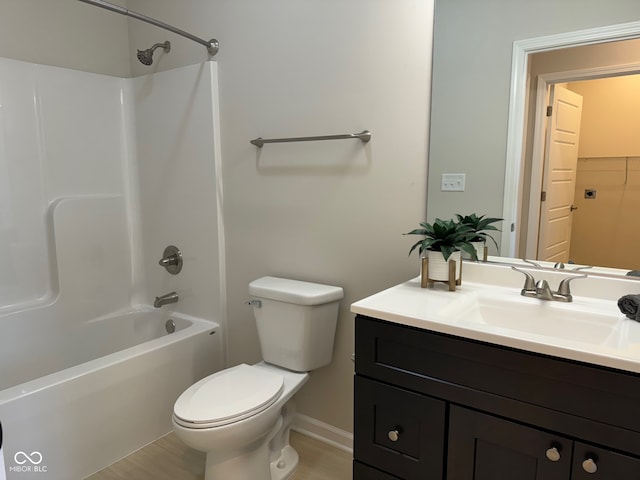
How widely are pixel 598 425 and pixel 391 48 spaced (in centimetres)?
144

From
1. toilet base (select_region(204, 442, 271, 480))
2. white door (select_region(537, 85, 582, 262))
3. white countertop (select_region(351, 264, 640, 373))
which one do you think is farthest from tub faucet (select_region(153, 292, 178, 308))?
white door (select_region(537, 85, 582, 262))

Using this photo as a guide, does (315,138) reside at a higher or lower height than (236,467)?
higher

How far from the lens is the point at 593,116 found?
1.41 meters

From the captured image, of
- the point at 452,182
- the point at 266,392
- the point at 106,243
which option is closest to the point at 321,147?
the point at 452,182

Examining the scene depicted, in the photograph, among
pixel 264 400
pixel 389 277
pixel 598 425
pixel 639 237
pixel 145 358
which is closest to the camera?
pixel 598 425

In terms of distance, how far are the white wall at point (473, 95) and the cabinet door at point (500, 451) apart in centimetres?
79

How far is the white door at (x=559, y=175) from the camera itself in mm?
1476

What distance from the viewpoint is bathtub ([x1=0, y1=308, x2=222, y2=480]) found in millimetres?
1662

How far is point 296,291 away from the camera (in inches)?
73.5

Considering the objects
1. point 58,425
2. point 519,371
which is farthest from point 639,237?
point 58,425

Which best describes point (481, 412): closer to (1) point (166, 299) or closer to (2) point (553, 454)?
(2) point (553, 454)

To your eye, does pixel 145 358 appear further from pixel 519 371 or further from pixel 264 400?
pixel 519 371

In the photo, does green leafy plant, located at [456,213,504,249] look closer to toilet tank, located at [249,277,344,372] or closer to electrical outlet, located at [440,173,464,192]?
electrical outlet, located at [440,173,464,192]

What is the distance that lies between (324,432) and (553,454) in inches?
51.0
